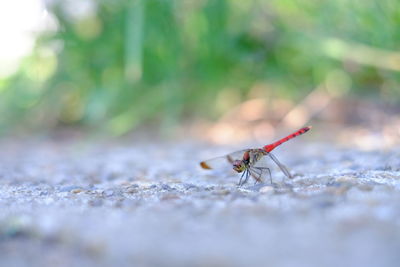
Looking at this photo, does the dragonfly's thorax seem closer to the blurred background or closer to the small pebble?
the small pebble

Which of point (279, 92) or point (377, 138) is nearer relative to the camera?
point (377, 138)

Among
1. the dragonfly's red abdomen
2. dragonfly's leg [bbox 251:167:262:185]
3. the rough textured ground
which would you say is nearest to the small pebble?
the rough textured ground

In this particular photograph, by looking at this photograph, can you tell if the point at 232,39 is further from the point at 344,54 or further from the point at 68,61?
the point at 68,61

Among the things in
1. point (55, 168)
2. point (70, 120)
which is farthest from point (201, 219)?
point (70, 120)

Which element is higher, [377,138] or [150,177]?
[377,138]

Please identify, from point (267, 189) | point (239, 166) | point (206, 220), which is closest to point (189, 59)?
point (239, 166)

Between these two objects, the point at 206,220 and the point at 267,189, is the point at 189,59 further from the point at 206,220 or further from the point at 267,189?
the point at 206,220

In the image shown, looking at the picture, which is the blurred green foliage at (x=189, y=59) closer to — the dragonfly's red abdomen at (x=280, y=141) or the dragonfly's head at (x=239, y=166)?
the dragonfly's red abdomen at (x=280, y=141)
